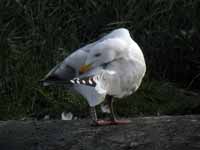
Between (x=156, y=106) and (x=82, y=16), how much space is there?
170cm

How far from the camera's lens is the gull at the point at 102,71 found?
4844mm

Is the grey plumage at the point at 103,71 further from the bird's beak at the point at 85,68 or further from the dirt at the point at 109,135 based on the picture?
the dirt at the point at 109,135

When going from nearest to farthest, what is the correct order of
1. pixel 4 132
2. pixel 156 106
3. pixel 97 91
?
1. pixel 97 91
2. pixel 4 132
3. pixel 156 106

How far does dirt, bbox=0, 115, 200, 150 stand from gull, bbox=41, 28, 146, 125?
0.81 ft

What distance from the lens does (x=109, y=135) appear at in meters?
5.02

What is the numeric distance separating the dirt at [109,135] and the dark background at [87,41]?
135 cm

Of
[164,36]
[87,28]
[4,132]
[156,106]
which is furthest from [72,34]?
[4,132]

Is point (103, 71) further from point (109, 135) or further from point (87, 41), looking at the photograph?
point (87, 41)

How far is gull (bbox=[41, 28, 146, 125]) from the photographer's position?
4.84 metres

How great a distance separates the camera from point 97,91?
4812 millimetres

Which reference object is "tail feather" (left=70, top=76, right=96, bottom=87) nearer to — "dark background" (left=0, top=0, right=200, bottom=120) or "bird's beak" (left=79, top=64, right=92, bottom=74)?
"bird's beak" (left=79, top=64, right=92, bottom=74)

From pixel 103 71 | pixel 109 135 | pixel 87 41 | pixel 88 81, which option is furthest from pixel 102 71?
pixel 87 41

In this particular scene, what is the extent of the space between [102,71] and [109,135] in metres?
0.43

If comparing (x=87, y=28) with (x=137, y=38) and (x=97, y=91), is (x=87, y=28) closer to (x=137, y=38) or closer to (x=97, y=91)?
(x=137, y=38)
